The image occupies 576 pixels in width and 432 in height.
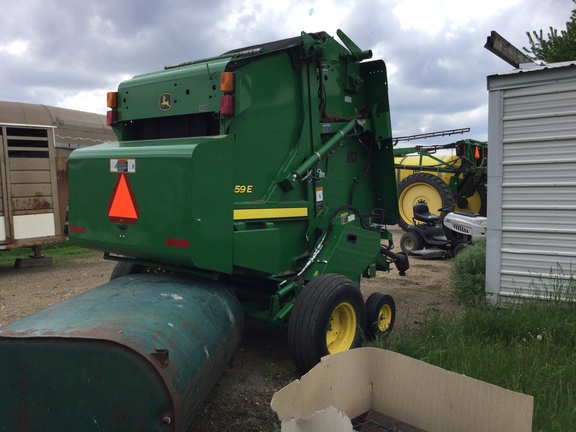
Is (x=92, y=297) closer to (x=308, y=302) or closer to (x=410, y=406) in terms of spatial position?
(x=308, y=302)

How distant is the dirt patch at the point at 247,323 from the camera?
11.8 feet

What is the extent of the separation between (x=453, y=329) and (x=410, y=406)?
82.0 inches

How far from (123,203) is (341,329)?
2.06 meters

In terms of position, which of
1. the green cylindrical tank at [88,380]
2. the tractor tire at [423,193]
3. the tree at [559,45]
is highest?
the tree at [559,45]

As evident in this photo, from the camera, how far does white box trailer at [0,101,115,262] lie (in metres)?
9.03

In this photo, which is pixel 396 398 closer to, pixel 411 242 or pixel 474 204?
pixel 411 242

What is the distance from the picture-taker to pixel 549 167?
5504 mm

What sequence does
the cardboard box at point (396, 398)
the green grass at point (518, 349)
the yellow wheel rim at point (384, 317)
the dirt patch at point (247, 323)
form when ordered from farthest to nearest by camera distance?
the yellow wheel rim at point (384, 317) → the dirt patch at point (247, 323) → the green grass at point (518, 349) → the cardboard box at point (396, 398)

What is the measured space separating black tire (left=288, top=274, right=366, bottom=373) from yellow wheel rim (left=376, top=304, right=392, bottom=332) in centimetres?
63

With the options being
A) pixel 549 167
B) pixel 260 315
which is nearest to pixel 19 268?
pixel 260 315

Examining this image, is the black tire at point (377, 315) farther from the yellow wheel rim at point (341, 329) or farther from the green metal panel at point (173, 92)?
the green metal panel at point (173, 92)

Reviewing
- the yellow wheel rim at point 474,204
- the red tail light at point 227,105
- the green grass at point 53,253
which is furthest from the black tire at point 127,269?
the yellow wheel rim at point 474,204

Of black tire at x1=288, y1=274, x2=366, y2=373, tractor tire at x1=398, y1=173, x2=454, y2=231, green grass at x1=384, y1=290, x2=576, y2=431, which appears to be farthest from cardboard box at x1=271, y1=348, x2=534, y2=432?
tractor tire at x1=398, y1=173, x2=454, y2=231

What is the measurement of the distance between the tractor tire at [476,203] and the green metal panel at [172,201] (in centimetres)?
1049
